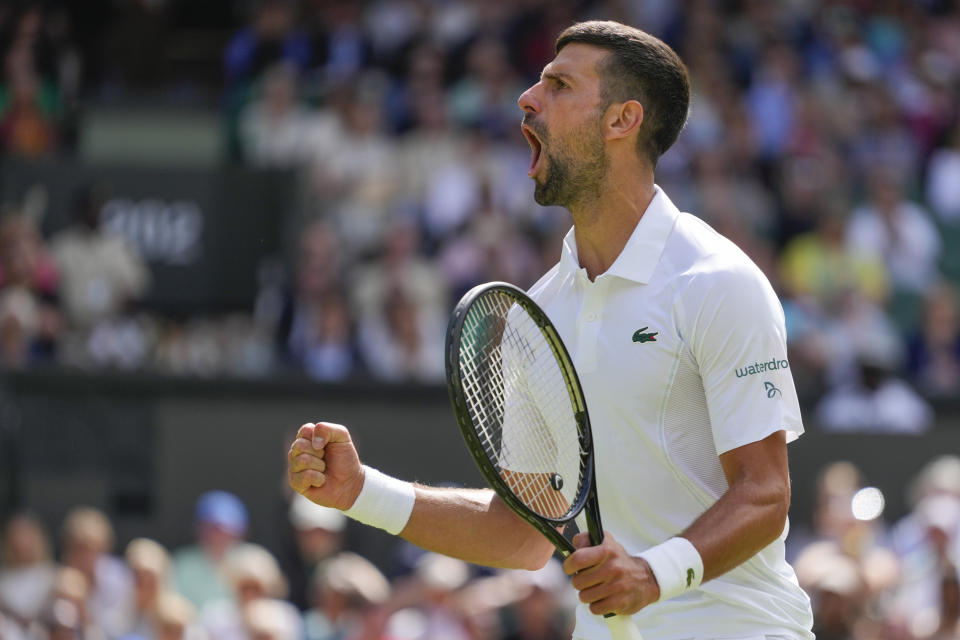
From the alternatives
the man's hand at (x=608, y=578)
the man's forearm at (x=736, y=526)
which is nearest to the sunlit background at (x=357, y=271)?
the man's forearm at (x=736, y=526)

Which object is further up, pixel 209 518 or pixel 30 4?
pixel 30 4

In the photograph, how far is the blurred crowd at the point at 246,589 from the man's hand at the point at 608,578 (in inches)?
178

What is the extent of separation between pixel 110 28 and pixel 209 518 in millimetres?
6174

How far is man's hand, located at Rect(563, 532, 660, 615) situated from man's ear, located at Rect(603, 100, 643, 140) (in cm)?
93

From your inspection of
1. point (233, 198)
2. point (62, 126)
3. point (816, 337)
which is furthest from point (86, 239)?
point (816, 337)

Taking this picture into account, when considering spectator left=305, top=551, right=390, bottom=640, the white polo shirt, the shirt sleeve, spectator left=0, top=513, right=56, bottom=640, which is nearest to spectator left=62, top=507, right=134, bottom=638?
spectator left=0, top=513, right=56, bottom=640

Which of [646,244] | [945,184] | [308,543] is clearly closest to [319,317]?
[308,543]

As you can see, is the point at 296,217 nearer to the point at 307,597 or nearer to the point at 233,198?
the point at 233,198

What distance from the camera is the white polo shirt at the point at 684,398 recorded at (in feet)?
10.6

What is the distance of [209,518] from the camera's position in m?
8.38

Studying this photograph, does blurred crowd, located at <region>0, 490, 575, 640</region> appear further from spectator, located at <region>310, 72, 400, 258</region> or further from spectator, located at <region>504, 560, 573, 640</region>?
spectator, located at <region>310, 72, 400, 258</region>

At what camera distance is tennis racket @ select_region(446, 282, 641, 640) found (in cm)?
324

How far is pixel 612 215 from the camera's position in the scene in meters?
3.53

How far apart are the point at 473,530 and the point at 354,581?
13.8 ft
